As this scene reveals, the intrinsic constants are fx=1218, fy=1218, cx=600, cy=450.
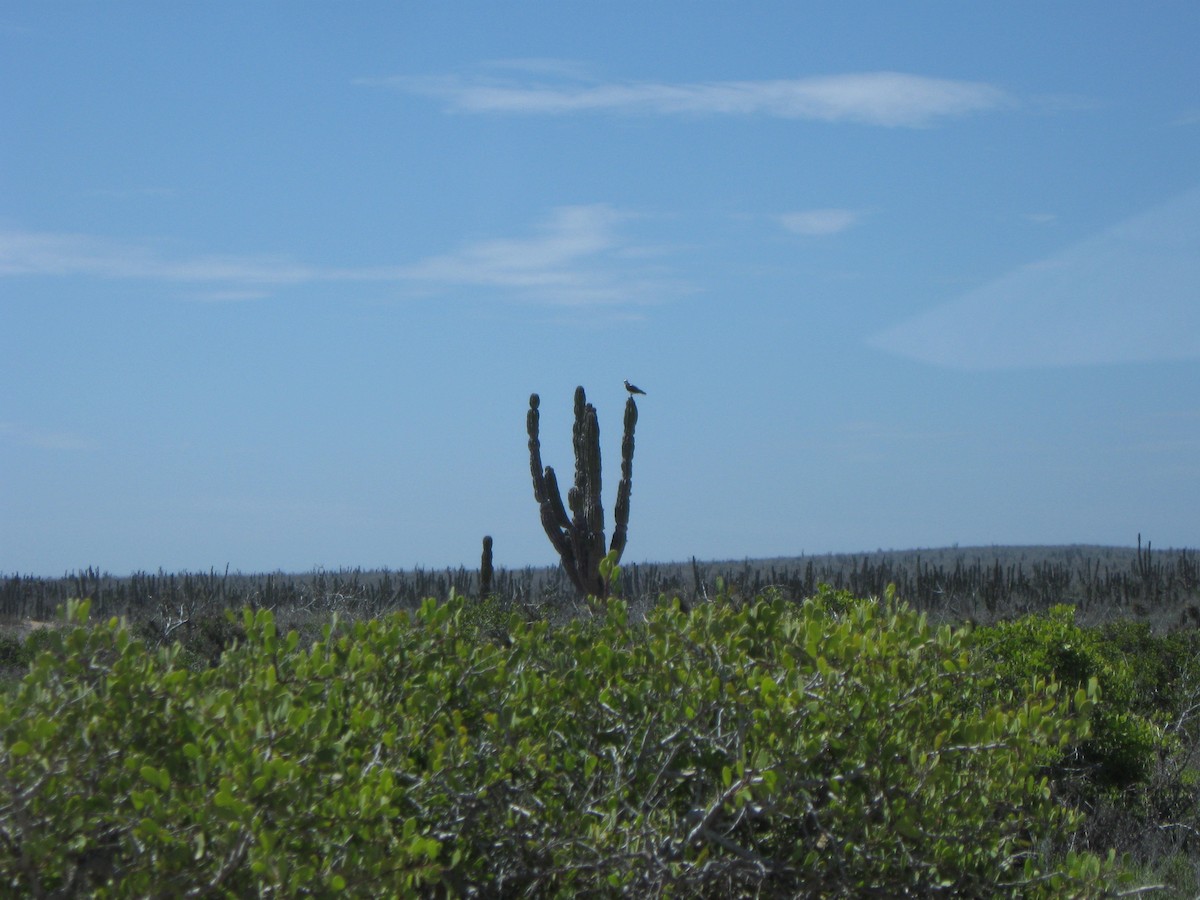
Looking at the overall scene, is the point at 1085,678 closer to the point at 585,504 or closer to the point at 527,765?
the point at 527,765

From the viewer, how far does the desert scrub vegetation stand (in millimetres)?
2920

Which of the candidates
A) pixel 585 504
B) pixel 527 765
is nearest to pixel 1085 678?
pixel 527 765

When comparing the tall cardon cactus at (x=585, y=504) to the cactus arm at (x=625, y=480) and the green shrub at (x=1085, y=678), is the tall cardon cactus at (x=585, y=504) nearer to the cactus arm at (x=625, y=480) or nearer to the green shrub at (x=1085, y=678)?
the cactus arm at (x=625, y=480)

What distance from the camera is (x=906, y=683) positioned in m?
3.79

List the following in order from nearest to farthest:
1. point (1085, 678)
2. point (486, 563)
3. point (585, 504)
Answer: point (1085, 678) → point (585, 504) → point (486, 563)

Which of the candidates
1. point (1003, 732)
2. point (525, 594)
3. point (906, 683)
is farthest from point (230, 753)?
point (525, 594)

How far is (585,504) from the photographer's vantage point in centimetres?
1711

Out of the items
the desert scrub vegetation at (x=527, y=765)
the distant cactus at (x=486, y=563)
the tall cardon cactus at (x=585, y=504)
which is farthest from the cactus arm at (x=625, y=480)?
the desert scrub vegetation at (x=527, y=765)

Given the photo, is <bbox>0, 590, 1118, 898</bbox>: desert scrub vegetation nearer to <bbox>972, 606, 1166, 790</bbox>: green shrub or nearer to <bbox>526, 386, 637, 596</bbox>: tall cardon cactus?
<bbox>972, 606, 1166, 790</bbox>: green shrub

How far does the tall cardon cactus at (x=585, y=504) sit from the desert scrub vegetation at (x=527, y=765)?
1277cm

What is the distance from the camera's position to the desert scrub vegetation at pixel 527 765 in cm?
292

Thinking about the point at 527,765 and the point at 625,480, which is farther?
the point at 625,480

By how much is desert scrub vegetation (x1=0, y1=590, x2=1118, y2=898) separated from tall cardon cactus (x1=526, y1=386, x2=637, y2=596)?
12775 millimetres

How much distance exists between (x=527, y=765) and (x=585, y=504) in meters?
13.5
